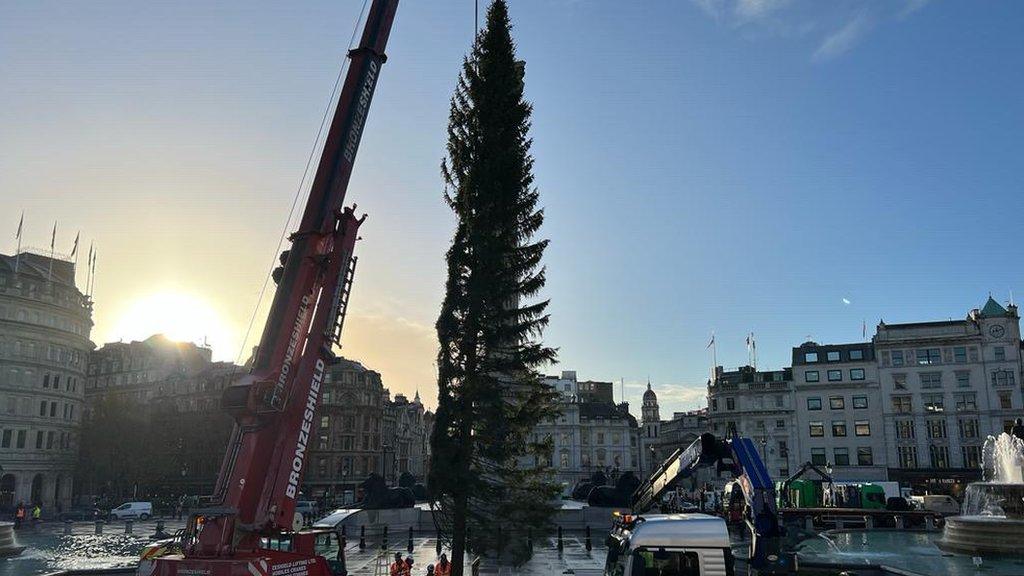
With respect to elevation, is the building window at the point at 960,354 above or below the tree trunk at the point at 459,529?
above

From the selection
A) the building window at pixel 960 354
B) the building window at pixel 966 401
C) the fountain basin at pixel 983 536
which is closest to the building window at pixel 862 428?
the building window at pixel 966 401

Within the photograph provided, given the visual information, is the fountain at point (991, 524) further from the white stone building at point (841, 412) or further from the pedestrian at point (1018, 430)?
the white stone building at point (841, 412)

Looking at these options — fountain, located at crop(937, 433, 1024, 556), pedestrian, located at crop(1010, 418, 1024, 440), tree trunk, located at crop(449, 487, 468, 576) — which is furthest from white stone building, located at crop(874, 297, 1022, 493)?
tree trunk, located at crop(449, 487, 468, 576)

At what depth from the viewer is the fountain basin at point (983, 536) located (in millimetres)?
26875

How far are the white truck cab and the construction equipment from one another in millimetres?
335

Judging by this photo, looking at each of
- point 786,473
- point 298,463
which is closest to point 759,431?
point 786,473

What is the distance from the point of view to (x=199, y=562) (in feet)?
46.0

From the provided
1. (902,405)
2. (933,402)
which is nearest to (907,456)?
(902,405)

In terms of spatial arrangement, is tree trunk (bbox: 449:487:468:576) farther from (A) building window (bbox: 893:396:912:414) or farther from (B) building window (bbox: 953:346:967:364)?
(B) building window (bbox: 953:346:967:364)

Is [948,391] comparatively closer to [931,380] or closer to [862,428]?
[931,380]

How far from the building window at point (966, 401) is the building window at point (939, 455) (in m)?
4.97

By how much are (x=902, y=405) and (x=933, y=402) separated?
3.31 meters

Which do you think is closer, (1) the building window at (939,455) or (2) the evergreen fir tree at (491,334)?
(2) the evergreen fir tree at (491,334)

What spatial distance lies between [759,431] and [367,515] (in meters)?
64.5
